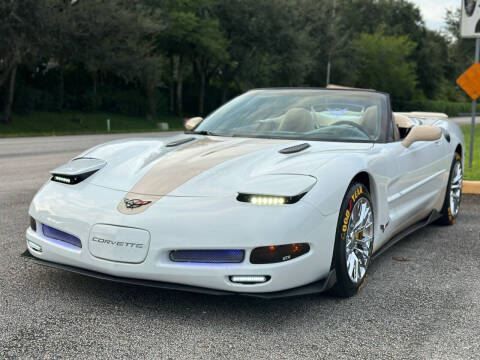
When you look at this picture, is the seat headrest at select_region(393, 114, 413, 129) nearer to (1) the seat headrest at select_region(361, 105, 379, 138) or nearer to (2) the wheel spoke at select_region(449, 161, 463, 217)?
(1) the seat headrest at select_region(361, 105, 379, 138)

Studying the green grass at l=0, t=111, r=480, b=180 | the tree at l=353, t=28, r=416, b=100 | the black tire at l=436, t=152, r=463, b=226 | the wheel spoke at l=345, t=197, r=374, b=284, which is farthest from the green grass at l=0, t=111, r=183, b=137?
the tree at l=353, t=28, r=416, b=100

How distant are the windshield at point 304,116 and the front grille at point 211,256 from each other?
1.48 meters

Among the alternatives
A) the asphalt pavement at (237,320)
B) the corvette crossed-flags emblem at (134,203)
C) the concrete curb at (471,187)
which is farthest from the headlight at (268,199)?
the concrete curb at (471,187)

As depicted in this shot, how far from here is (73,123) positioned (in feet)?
108

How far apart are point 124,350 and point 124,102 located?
126ft

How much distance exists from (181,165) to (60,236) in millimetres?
843

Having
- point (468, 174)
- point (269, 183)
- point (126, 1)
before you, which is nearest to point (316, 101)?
point (269, 183)

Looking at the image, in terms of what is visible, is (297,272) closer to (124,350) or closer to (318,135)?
(124,350)

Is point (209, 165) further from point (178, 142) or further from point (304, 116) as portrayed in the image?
point (304, 116)

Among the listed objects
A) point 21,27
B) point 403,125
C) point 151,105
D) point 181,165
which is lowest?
point 151,105

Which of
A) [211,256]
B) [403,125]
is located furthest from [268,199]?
[403,125]

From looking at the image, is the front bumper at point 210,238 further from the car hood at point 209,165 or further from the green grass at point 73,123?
the green grass at point 73,123

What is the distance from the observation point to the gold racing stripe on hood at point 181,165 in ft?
11.5

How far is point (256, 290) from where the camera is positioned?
3.29 meters
